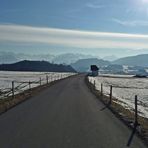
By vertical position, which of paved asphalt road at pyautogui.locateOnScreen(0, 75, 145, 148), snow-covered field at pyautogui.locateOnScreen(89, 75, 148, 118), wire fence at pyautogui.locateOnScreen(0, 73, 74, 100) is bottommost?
snow-covered field at pyautogui.locateOnScreen(89, 75, 148, 118)

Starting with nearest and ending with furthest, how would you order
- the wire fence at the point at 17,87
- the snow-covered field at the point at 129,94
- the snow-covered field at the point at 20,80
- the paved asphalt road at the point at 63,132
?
the paved asphalt road at the point at 63,132
the snow-covered field at the point at 129,94
the wire fence at the point at 17,87
the snow-covered field at the point at 20,80

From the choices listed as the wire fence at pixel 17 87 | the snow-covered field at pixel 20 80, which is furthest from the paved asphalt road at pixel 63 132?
the snow-covered field at pixel 20 80

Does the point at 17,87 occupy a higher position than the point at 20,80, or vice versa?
the point at 17,87

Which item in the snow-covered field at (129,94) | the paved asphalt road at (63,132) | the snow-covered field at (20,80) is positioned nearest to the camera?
the paved asphalt road at (63,132)

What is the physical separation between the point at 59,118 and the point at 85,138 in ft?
14.4

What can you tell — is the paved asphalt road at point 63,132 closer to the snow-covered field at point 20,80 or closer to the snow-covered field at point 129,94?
the snow-covered field at point 129,94

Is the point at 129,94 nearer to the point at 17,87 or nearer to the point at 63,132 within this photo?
the point at 17,87

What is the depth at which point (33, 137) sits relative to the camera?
33.2ft

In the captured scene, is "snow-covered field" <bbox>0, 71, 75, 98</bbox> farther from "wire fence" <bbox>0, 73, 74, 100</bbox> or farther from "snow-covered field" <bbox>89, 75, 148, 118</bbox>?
"snow-covered field" <bbox>89, 75, 148, 118</bbox>

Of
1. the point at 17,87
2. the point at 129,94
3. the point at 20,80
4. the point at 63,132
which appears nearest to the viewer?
the point at 63,132

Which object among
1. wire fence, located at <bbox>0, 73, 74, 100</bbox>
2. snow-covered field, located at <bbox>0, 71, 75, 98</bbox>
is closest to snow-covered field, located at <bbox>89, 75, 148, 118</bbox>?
wire fence, located at <bbox>0, 73, 74, 100</bbox>

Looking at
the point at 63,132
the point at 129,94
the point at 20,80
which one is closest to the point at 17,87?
the point at 129,94

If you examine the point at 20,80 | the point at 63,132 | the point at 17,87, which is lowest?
the point at 20,80

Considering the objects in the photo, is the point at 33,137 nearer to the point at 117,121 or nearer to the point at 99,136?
the point at 99,136
